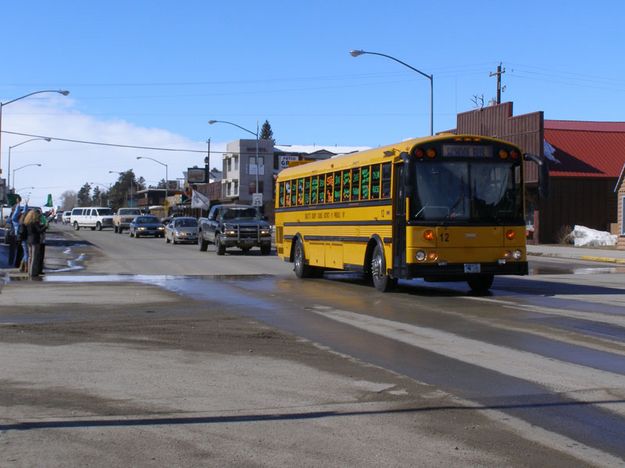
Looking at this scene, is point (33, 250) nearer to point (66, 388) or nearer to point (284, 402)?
point (66, 388)

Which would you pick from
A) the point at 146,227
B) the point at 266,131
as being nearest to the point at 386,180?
the point at 146,227

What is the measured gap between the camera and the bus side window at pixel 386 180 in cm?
1687

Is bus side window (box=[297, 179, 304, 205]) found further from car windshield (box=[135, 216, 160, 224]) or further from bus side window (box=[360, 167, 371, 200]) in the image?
car windshield (box=[135, 216, 160, 224])

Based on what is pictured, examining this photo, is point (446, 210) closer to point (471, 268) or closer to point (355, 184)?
point (471, 268)

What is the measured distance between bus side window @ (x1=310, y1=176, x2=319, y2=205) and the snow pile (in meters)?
24.7

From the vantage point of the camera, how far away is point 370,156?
1805 cm

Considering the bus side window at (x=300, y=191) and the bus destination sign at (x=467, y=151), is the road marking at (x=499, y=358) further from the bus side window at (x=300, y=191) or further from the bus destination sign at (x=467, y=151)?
the bus side window at (x=300, y=191)

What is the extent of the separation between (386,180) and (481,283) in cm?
327

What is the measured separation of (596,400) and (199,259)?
2409 cm

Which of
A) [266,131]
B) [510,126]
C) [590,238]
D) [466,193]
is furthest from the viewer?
[266,131]

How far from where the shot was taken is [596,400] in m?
7.32

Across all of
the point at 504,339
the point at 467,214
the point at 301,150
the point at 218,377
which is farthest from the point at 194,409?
the point at 301,150

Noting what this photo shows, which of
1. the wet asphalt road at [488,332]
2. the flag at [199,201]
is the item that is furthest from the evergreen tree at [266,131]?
the wet asphalt road at [488,332]

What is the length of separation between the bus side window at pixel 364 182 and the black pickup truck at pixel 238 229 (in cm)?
1554
